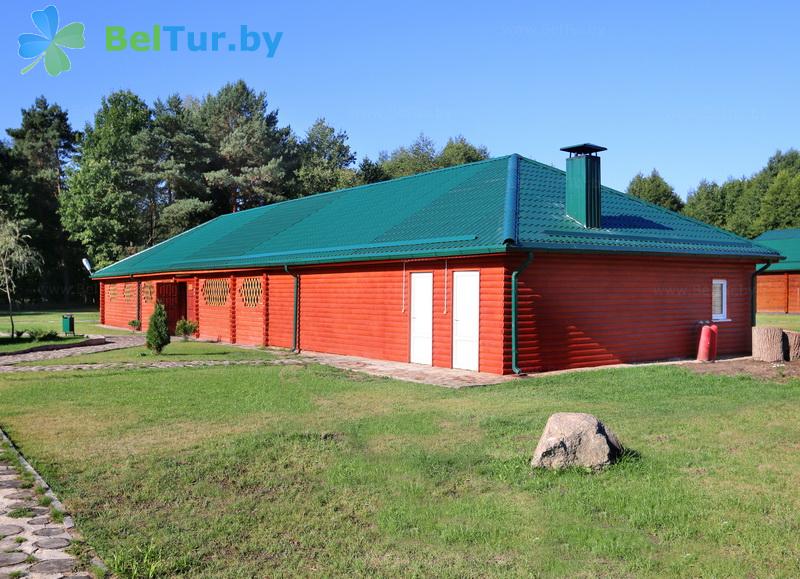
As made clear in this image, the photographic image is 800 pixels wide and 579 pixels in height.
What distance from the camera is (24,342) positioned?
22.6 metres

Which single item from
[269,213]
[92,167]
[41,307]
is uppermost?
[92,167]

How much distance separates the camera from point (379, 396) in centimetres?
1148

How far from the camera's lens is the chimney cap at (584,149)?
1616 centimetres

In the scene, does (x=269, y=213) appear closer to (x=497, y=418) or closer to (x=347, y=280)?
(x=347, y=280)

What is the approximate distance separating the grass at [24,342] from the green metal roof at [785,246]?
34.6 meters

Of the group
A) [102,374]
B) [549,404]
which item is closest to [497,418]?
[549,404]

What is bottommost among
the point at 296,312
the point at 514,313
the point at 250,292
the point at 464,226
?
the point at 296,312

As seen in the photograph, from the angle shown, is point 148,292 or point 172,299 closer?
point 172,299

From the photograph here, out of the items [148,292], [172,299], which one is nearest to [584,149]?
[172,299]

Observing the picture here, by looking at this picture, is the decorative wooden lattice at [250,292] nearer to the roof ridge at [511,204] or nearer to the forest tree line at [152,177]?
the roof ridge at [511,204]

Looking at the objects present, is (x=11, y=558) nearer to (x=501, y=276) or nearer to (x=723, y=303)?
(x=501, y=276)

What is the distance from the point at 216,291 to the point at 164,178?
1065 inches

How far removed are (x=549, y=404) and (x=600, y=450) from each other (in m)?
3.71

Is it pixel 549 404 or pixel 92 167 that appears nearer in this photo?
pixel 549 404
